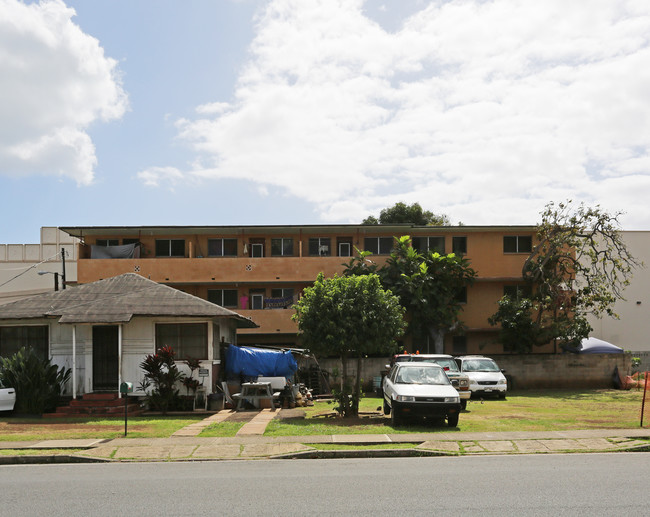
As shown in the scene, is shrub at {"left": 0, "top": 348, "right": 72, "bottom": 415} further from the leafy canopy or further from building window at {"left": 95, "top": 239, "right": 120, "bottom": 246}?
building window at {"left": 95, "top": 239, "right": 120, "bottom": 246}

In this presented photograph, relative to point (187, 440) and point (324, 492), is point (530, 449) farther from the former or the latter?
point (187, 440)

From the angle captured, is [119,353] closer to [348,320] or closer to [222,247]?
[348,320]

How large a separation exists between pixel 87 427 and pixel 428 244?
25313mm

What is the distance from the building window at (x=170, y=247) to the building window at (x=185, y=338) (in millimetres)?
17329

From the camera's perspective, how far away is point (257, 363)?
82.1 feet

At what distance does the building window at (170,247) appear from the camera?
3975 centimetres

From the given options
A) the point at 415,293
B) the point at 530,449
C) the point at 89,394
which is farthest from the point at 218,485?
the point at 415,293

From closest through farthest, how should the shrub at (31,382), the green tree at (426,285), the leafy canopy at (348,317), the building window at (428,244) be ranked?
the leafy canopy at (348,317), the shrub at (31,382), the green tree at (426,285), the building window at (428,244)

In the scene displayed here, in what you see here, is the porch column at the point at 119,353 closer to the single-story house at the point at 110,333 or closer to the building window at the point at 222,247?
the single-story house at the point at 110,333

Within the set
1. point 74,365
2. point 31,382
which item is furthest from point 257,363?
point 31,382

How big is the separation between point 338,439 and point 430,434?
90.9 inches

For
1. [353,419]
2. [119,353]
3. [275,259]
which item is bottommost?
[353,419]

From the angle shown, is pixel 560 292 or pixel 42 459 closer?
pixel 42 459

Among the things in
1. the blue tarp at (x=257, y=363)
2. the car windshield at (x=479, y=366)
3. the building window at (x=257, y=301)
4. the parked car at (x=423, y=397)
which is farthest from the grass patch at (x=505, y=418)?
the building window at (x=257, y=301)
